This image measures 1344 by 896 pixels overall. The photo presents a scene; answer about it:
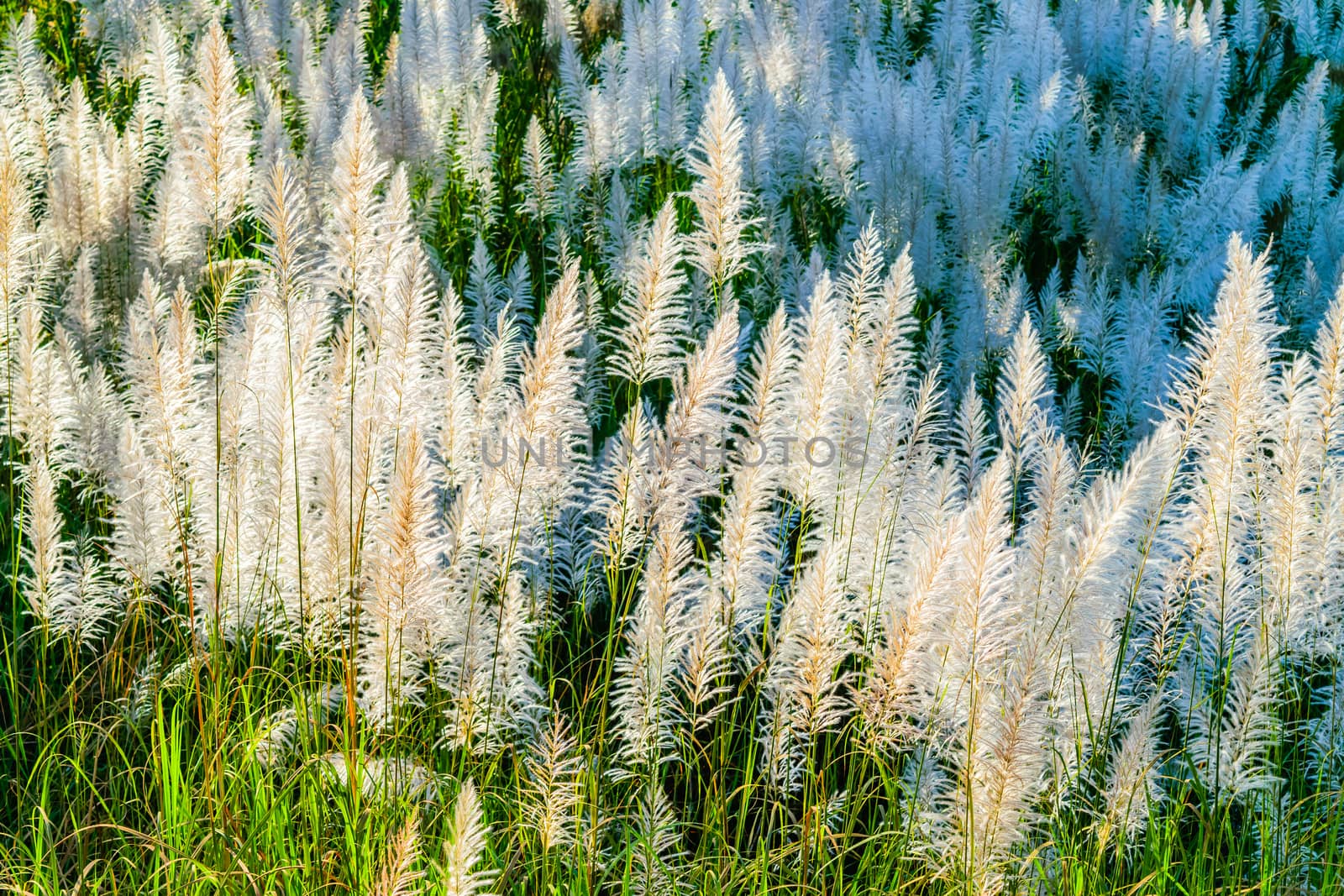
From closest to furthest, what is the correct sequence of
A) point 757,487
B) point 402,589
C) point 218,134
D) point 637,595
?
1. point 402,589
2. point 757,487
3. point 218,134
4. point 637,595

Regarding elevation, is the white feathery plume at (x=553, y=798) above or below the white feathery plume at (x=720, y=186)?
below

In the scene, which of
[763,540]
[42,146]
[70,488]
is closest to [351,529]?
[763,540]

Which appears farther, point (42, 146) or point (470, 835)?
point (42, 146)

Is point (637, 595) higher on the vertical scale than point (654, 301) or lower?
lower

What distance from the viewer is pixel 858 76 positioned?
427 cm

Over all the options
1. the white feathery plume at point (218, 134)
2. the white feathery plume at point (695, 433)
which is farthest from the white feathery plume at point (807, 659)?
the white feathery plume at point (218, 134)

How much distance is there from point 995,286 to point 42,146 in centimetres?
276

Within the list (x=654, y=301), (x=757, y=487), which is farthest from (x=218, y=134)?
(x=757, y=487)

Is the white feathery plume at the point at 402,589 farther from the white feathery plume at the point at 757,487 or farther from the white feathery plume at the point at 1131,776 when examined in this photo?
the white feathery plume at the point at 1131,776

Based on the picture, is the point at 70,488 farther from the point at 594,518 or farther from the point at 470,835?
the point at 470,835

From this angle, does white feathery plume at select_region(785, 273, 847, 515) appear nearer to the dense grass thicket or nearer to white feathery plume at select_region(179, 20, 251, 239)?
the dense grass thicket

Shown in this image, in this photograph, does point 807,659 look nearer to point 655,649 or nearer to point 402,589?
point 655,649

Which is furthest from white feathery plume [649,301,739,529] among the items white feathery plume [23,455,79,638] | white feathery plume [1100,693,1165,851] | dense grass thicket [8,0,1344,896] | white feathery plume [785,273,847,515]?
white feathery plume [23,455,79,638]

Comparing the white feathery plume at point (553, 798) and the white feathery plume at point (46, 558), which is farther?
the white feathery plume at point (46, 558)
